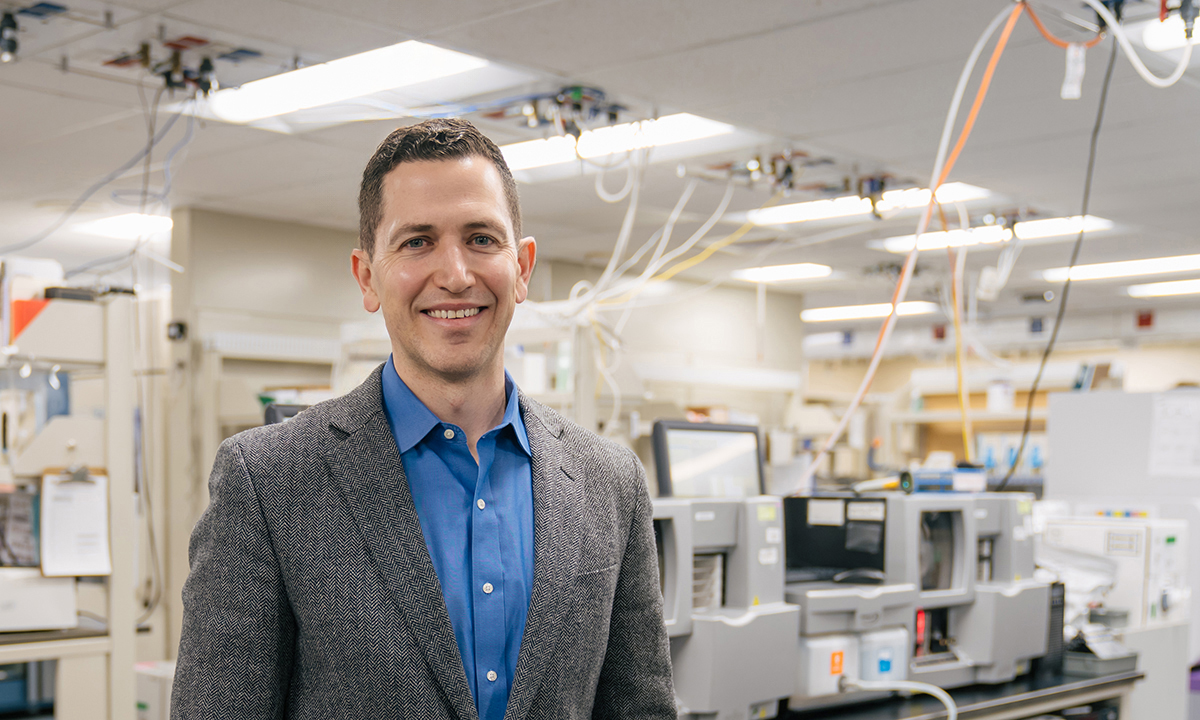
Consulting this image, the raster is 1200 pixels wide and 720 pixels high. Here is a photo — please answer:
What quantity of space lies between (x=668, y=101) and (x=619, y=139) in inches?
18.8

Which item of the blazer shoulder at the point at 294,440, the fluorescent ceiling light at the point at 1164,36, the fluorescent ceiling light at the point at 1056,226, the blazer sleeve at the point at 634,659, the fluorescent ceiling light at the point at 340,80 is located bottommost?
the blazer sleeve at the point at 634,659

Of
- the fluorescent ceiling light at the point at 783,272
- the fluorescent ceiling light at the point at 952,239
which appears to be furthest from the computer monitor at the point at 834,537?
the fluorescent ceiling light at the point at 783,272

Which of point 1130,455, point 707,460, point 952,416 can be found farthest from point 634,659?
point 952,416

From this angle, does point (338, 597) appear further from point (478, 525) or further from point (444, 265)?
point (444, 265)

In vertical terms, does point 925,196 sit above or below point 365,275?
above

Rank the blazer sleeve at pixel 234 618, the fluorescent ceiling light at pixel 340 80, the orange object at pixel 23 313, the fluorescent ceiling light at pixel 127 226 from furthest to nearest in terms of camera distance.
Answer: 1. the fluorescent ceiling light at pixel 127 226
2. the fluorescent ceiling light at pixel 340 80
3. the orange object at pixel 23 313
4. the blazer sleeve at pixel 234 618

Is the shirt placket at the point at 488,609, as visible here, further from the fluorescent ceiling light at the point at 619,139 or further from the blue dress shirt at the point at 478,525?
the fluorescent ceiling light at the point at 619,139

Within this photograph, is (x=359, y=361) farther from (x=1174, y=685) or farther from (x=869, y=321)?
(x=869, y=321)

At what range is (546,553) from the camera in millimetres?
1083

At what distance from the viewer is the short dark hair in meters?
1.07

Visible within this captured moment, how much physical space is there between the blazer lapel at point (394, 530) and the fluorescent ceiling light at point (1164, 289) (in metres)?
6.82

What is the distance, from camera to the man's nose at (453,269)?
1.04 meters

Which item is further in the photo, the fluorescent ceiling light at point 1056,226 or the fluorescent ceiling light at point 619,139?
the fluorescent ceiling light at point 1056,226

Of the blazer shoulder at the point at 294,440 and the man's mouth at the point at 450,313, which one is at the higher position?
the man's mouth at the point at 450,313
